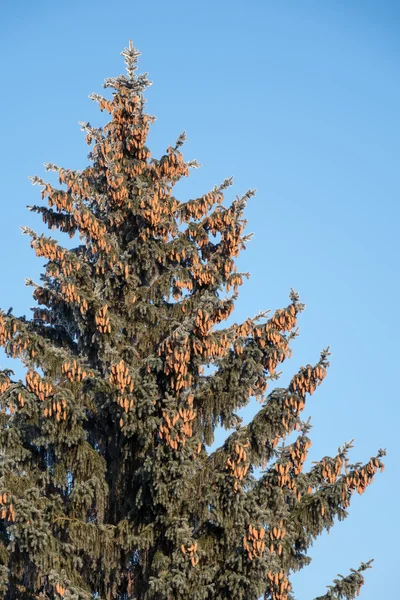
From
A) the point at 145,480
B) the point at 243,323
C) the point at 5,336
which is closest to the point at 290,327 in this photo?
the point at 243,323

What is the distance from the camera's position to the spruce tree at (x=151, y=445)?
20.6 meters

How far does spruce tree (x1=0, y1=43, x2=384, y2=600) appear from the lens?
20562mm

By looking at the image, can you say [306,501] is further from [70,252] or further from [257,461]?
[70,252]

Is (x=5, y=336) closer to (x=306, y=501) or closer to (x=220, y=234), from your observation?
(x=220, y=234)

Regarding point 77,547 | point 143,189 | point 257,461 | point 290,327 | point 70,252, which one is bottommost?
point 77,547

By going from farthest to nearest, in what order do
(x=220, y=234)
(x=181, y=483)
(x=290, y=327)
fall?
(x=220, y=234), (x=290, y=327), (x=181, y=483)

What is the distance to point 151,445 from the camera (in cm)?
2197

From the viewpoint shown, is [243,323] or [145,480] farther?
[243,323]

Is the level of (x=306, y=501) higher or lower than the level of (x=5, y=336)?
lower

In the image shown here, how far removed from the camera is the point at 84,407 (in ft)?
74.1

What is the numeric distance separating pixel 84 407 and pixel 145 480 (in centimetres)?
220

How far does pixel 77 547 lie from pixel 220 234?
7317 mm

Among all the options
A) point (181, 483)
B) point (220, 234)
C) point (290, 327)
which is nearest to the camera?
point (181, 483)

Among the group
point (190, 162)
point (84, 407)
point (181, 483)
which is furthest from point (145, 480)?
point (190, 162)
